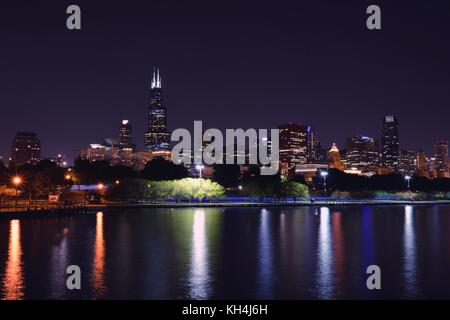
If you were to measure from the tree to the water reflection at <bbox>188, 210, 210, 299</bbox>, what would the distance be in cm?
11733

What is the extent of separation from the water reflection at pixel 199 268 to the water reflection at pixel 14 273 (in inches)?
288

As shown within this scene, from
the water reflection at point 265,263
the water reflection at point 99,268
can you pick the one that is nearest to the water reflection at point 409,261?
the water reflection at point 265,263

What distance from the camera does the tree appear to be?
16838 centimetres

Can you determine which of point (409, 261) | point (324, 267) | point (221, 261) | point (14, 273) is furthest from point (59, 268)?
point (409, 261)

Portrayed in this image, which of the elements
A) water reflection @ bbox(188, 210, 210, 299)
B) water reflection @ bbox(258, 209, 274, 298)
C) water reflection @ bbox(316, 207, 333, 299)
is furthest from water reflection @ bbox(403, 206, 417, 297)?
water reflection @ bbox(188, 210, 210, 299)

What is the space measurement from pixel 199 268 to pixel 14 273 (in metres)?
9.36

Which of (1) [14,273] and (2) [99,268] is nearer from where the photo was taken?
(1) [14,273]

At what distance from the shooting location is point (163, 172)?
559 feet

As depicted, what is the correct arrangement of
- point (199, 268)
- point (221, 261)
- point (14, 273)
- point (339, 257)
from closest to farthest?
point (14, 273)
point (199, 268)
point (221, 261)
point (339, 257)

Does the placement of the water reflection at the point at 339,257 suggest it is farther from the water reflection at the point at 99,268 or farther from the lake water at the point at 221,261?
the water reflection at the point at 99,268

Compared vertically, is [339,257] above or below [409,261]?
above

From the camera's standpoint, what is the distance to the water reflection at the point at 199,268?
2618cm

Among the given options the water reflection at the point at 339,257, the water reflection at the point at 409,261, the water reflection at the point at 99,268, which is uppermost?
the water reflection at the point at 99,268

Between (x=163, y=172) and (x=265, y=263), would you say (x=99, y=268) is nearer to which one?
(x=265, y=263)
